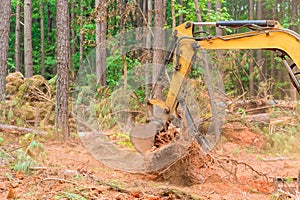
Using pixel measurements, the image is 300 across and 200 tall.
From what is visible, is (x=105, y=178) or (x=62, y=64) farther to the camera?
(x=62, y=64)

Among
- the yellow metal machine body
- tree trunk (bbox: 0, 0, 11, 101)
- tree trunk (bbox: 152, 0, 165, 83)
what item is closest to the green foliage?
the yellow metal machine body

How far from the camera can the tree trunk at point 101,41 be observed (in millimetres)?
11773

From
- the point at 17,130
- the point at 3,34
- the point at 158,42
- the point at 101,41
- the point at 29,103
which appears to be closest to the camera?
the point at 17,130

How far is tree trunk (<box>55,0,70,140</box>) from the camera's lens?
10398mm

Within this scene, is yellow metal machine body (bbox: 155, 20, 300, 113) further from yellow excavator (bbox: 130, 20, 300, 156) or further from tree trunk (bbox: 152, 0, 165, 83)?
tree trunk (bbox: 152, 0, 165, 83)

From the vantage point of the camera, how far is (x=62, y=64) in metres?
10.5

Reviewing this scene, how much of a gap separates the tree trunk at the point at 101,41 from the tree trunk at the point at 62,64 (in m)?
1.40

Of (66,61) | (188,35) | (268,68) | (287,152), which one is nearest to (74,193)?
(188,35)

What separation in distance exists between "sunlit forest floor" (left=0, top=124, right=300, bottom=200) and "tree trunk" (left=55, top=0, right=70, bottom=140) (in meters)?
0.44

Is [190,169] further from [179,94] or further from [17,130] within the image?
[17,130]

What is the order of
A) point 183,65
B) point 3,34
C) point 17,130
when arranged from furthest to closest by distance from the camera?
point 3,34
point 17,130
point 183,65

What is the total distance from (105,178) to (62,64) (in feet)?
14.7

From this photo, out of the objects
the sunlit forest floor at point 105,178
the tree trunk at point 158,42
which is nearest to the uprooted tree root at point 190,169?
the sunlit forest floor at point 105,178

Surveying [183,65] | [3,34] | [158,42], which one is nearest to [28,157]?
[183,65]
